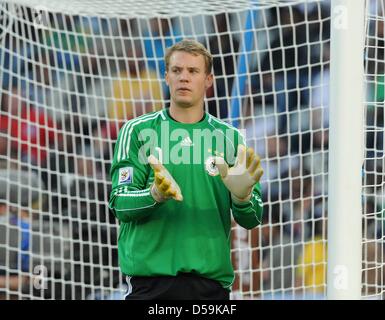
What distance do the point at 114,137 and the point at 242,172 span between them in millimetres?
2259

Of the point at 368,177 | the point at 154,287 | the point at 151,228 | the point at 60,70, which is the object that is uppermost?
the point at 60,70

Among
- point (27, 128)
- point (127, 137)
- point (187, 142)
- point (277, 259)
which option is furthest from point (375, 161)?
point (27, 128)

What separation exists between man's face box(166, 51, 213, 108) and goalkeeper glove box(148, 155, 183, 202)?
0.31 metres

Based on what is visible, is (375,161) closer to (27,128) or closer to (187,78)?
(187,78)

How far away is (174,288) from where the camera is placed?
2.96 metres

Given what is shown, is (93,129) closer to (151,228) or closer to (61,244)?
(61,244)

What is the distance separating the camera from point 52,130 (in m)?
4.70

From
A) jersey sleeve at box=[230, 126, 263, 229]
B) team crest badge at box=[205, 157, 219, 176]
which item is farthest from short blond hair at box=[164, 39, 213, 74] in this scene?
jersey sleeve at box=[230, 126, 263, 229]

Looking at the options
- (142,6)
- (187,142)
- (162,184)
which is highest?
(142,6)

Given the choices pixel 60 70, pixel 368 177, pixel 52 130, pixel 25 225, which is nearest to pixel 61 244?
pixel 25 225

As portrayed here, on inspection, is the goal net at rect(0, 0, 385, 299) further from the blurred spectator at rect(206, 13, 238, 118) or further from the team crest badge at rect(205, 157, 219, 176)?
the team crest badge at rect(205, 157, 219, 176)

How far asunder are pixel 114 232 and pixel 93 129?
0.57 m

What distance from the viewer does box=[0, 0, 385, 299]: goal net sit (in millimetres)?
4637

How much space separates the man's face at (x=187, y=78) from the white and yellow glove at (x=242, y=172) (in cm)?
26
